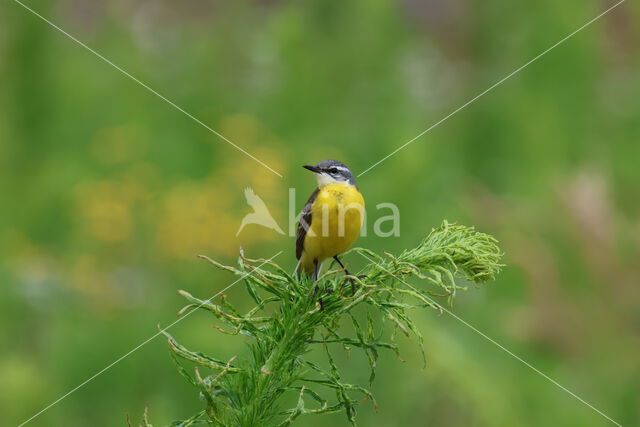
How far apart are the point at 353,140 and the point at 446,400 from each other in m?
1.75

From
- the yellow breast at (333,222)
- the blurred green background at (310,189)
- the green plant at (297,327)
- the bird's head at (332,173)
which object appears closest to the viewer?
the green plant at (297,327)

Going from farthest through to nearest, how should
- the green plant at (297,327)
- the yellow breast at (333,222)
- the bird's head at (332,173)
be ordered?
the bird's head at (332,173) → the yellow breast at (333,222) → the green plant at (297,327)

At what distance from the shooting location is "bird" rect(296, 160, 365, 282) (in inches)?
78.2

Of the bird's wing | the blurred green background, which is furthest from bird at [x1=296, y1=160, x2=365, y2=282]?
the blurred green background

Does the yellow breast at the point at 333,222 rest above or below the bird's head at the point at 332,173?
A: below

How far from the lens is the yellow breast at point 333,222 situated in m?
1.98

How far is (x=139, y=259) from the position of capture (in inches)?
149

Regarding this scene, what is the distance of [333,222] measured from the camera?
2023mm

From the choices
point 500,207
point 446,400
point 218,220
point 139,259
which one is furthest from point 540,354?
point 139,259

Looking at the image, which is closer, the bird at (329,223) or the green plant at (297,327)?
the green plant at (297,327)

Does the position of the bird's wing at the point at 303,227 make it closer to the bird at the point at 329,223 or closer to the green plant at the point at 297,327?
the bird at the point at 329,223

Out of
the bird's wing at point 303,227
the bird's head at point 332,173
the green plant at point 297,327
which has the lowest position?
the green plant at point 297,327

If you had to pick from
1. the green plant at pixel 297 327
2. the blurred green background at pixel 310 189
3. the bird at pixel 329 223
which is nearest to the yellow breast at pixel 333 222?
the bird at pixel 329 223

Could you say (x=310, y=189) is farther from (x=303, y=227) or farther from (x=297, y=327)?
(x=297, y=327)
